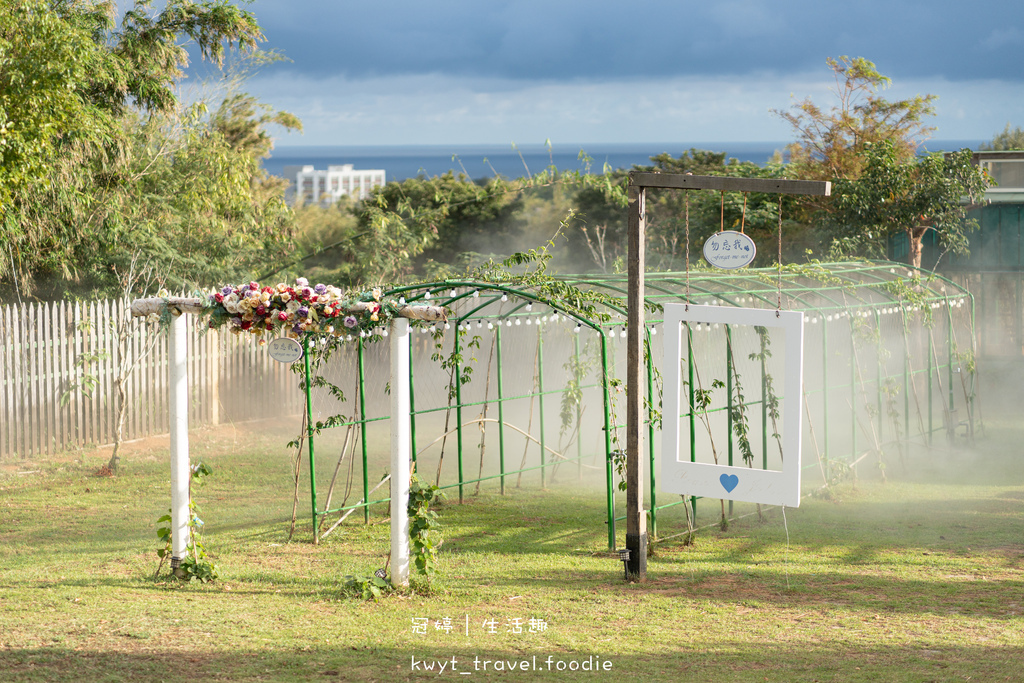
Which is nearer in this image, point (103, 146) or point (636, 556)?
point (636, 556)

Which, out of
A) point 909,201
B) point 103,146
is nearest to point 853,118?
point 909,201

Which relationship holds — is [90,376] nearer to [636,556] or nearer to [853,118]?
[636,556]

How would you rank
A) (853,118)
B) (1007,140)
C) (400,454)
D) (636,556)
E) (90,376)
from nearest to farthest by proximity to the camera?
(400,454) < (636,556) < (90,376) < (853,118) < (1007,140)

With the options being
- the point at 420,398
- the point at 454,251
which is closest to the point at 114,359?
the point at 420,398

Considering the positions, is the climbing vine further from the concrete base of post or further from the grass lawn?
the concrete base of post

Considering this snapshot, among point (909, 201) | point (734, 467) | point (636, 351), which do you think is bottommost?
point (734, 467)

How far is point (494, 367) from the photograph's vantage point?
15.0 m

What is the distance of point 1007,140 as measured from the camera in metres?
30.1

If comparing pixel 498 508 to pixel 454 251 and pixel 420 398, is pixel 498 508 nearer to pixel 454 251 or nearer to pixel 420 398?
pixel 420 398

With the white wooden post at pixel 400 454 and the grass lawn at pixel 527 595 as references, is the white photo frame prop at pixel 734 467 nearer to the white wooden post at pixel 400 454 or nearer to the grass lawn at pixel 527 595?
the grass lawn at pixel 527 595

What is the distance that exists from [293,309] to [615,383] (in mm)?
2558

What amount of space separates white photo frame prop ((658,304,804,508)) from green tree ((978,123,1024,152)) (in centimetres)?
2658

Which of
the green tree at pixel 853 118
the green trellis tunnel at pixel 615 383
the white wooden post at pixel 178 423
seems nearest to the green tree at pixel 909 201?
the green trellis tunnel at pixel 615 383

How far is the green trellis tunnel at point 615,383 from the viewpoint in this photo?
9219 millimetres
